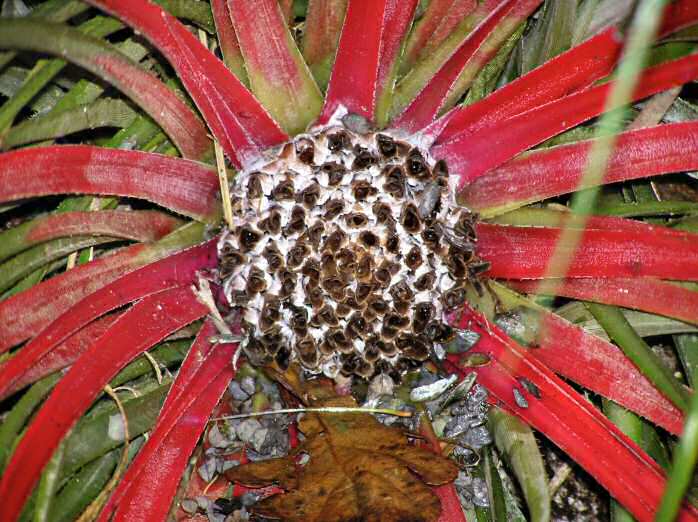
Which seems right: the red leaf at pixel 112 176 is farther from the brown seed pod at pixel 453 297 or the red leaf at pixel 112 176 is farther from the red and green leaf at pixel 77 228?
the brown seed pod at pixel 453 297

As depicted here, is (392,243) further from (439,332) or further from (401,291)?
(439,332)

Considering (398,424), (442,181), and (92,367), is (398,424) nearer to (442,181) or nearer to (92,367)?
(442,181)

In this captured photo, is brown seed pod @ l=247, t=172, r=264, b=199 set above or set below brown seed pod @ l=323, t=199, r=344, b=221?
above

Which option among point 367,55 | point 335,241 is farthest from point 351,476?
point 367,55

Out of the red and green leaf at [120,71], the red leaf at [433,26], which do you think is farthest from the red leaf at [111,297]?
the red leaf at [433,26]

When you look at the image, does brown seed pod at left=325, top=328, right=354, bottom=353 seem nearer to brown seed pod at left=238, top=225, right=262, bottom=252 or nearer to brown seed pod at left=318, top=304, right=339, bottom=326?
brown seed pod at left=318, top=304, right=339, bottom=326

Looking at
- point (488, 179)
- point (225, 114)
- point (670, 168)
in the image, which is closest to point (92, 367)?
point (225, 114)

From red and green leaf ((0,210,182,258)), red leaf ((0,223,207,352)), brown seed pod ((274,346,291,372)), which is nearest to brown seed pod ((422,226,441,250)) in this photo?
brown seed pod ((274,346,291,372))
